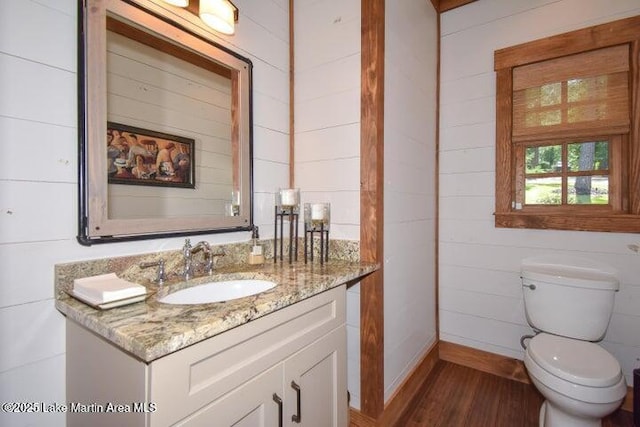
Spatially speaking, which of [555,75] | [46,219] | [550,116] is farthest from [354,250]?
[555,75]

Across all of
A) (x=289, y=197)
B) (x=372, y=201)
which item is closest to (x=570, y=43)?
(x=372, y=201)

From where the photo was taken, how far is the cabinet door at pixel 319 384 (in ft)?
3.28

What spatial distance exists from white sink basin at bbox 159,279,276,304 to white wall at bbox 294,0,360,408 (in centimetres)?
49

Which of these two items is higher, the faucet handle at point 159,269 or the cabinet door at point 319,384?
the faucet handle at point 159,269

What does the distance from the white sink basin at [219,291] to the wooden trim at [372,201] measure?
521 millimetres

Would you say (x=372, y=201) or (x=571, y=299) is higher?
(x=372, y=201)

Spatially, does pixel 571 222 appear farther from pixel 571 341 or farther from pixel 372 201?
pixel 372 201

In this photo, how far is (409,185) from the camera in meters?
1.80

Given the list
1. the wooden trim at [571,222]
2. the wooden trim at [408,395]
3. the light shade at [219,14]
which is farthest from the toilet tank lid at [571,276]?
the light shade at [219,14]

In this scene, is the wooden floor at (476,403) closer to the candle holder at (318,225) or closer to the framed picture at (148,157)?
the candle holder at (318,225)

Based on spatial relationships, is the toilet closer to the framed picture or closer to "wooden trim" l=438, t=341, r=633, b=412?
"wooden trim" l=438, t=341, r=633, b=412

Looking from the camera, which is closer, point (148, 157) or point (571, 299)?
point (148, 157)

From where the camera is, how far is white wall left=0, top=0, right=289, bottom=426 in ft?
2.82

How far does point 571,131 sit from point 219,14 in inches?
82.0
